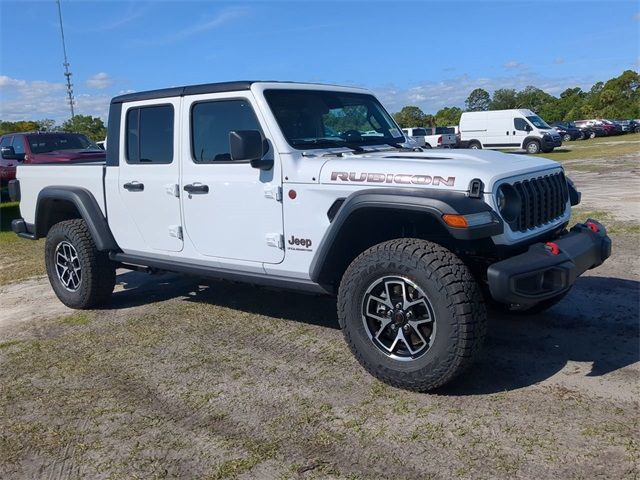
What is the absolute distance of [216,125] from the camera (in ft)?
16.1

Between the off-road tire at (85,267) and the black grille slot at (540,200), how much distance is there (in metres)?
3.89

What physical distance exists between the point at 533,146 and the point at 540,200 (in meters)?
25.6

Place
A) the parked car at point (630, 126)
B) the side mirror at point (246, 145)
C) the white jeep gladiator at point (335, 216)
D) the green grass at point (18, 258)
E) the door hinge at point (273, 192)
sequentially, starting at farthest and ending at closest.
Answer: the parked car at point (630, 126) < the green grass at point (18, 258) < the door hinge at point (273, 192) < the side mirror at point (246, 145) < the white jeep gladiator at point (335, 216)

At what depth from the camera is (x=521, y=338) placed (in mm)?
4641

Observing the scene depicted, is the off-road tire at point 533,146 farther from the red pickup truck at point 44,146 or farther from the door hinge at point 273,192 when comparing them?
the door hinge at point 273,192

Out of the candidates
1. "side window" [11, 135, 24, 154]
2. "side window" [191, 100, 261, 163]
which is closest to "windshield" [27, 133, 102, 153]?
"side window" [11, 135, 24, 154]

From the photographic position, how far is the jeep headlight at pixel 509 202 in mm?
3809

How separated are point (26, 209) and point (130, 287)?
1.37 meters

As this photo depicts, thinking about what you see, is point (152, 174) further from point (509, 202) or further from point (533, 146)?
point (533, 146)

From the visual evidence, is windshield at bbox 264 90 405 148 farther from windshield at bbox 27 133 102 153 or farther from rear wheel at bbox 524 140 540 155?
rear wheel at bbox 524 140 540 155

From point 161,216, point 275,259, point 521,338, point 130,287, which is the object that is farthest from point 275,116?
point 130,287

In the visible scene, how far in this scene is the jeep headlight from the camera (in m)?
3.81

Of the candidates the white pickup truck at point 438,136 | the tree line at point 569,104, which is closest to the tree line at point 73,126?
the white pickup truck at point 438,136

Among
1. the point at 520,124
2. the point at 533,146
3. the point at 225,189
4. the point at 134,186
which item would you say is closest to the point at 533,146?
the point at 533,146
